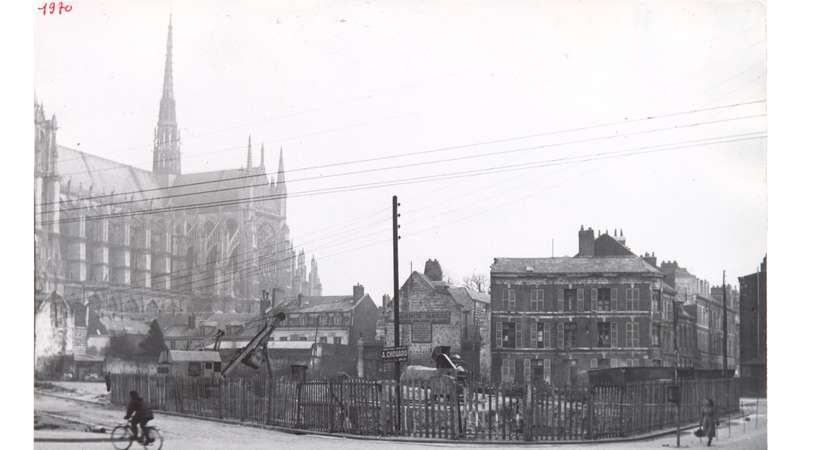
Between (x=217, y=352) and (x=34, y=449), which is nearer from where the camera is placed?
(x=34, y=449)

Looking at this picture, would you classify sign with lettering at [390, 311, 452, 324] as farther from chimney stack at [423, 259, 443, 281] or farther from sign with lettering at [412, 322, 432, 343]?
chimney stack at [423, 259, 443, 281]

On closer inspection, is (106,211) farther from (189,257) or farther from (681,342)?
(681,342)

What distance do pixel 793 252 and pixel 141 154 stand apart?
12.6 metres

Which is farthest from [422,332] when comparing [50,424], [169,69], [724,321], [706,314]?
[50,424]

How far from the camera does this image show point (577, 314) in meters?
18.8

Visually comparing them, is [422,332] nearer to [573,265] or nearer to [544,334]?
[544,334]

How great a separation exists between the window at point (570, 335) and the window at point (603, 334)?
48 centimetres

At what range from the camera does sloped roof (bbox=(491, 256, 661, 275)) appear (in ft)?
59.3

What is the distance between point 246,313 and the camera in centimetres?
2064

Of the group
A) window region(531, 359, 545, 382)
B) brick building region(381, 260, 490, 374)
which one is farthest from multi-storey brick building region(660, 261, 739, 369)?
brick building region(381, 260, 490, 374)

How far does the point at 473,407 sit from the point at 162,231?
25.7 feet

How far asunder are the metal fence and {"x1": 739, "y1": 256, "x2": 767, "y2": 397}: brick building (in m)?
0.45

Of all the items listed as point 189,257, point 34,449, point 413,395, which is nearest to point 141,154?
point 189,257

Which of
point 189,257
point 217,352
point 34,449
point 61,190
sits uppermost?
point 61,190
